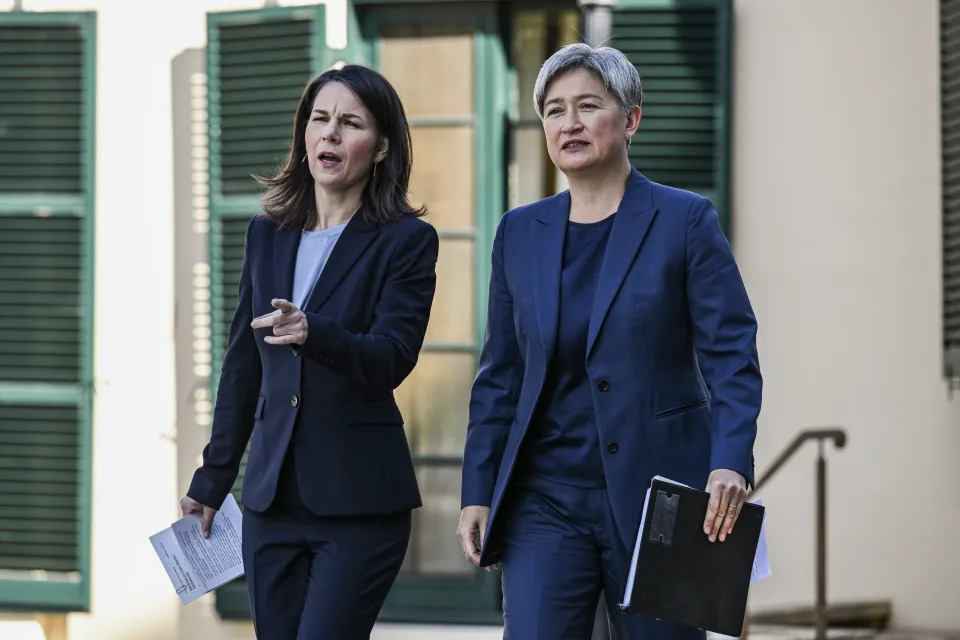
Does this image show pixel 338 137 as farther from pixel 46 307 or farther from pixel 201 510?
pixel 46 307

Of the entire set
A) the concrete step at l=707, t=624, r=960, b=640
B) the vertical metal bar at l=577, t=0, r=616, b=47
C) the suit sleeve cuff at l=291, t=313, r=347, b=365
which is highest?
the vertical metal bar at l=577, t=0, r=616, b=47

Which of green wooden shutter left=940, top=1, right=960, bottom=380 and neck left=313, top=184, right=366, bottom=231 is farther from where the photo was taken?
green wooden shutter left=940, top=1, right=960, bottom=380

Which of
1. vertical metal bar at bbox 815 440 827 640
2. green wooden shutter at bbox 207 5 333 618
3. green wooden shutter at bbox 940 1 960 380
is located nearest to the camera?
vertical metal bar at bbox 815 440 827 640

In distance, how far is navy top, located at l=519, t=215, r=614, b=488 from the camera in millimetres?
3137

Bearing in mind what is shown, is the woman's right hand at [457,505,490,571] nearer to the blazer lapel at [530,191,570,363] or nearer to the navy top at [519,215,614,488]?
the navy top at [519,215,614,488]

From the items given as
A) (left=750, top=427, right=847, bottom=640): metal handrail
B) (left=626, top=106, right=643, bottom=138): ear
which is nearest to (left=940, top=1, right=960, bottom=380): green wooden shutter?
(left=750, top=427, right=847, bottom=640): metal handrail

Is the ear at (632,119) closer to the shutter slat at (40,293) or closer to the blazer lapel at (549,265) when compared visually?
the blazer lapel at (549,265)

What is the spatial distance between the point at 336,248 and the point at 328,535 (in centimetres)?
58

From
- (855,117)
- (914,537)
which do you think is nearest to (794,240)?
(855,117)

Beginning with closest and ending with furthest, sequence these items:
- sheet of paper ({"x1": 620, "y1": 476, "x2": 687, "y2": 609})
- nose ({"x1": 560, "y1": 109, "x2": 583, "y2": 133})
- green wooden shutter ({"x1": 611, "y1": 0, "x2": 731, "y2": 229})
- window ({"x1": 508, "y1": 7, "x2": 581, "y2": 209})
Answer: sheet of paper ({"x1": 620, "y1": 476, "x2": 687, "y2": 609}) → nose ({"x1": 560, "y1": 109, "x2": 583, "y2": 133}) → green wooden shutter ({"x1": 611, "y1": 0, "x2": 731, "y2": 229}) → window ({"x1": 508, "y1": 7, "x2": 581, "y2": 209})

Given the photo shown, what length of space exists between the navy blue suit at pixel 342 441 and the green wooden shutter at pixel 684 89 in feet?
10.1

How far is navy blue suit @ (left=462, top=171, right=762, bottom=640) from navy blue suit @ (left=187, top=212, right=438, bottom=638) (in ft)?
0.71

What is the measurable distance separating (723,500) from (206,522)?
1177 mm

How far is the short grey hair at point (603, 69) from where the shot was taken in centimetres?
322
